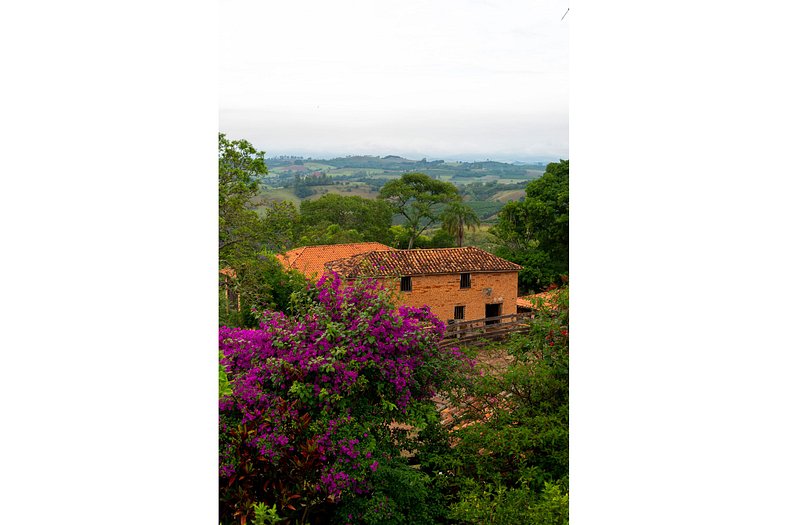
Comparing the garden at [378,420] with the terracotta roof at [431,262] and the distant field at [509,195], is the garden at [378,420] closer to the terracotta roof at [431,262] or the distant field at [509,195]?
the terracotta roof at [431,262]

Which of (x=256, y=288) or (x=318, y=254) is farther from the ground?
(x=318, y=254)

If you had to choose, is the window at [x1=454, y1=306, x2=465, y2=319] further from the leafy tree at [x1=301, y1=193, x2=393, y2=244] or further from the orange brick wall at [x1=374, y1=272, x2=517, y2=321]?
the leafy tree at [x1=301, y1=193, x2=393, y2=244]

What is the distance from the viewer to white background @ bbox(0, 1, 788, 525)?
80 centimetres

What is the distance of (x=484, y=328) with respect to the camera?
3.32 meters

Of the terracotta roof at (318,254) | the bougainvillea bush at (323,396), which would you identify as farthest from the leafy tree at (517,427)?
the terracotta roof at (318,254)

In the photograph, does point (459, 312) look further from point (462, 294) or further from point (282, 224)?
point (282, 224)

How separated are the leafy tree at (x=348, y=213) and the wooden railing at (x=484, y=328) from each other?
64 centimetres

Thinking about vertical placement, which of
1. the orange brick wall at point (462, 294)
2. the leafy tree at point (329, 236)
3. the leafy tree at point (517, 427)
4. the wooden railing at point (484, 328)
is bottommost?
the leafy tree at point (517, 427)

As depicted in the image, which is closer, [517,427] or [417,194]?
[517,427]

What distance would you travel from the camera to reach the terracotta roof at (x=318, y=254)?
3.14 metres

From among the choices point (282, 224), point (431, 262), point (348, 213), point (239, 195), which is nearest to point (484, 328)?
Result: point (431, 262)
